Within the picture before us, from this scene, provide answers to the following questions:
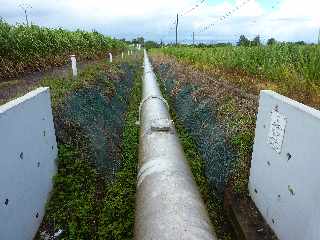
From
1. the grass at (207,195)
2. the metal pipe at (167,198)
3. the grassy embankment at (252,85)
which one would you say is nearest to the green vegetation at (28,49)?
the grassy embankment at (252,85)

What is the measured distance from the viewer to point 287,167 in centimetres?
386

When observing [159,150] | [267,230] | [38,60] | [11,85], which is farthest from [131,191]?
[38,60]

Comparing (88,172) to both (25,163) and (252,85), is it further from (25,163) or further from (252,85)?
(252,85)

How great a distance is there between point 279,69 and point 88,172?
4.52 meters

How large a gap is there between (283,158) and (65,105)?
4.10 metres

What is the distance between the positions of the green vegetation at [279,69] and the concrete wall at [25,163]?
3.89 m

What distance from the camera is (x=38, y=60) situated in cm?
1362

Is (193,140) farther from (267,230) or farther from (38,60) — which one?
(38,60)

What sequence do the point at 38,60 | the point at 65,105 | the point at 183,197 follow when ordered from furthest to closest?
the point at 38,60, the point at 65,105, the point at 183,197

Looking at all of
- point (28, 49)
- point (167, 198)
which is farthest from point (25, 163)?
point (28, 49)

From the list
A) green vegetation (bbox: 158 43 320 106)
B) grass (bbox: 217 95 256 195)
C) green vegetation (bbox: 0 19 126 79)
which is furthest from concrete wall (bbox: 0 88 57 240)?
green vegetation (bbox: 0 19 126 79)

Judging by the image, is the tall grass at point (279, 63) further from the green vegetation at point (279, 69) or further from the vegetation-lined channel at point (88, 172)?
the vegetation-lined channel at point (88, 172)

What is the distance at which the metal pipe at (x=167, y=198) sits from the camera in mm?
3201

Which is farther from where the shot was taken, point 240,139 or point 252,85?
point 252,85
